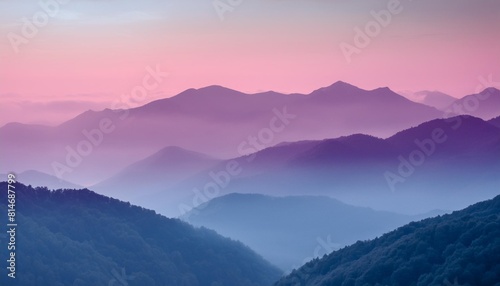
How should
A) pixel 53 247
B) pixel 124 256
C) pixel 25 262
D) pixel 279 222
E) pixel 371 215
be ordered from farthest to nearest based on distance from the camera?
1. pixel 371 215
2. pixel 279 222
3. pixel 124 256
4. pixel 53 247
5. pixel 25 262

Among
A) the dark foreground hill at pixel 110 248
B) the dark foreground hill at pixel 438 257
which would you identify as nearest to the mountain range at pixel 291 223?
the dark foreground hill at pixel 110 248

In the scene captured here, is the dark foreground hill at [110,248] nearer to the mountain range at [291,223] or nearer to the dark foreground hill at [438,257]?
the dark foreground hill at [438,257]

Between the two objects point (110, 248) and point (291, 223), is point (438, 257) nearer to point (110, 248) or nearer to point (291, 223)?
point (110, 248)

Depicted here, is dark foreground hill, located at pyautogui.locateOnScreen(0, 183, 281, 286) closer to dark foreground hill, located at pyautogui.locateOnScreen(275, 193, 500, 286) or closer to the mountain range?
dark foreground hill, located at pyautogui.locateOnScreen(275, 193, 500, 286)

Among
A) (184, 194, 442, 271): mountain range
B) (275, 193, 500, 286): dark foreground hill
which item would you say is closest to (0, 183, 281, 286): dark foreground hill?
(275, 193, 500, 286): dark foreground hill

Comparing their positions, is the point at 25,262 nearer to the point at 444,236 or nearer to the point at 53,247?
the point at 53,247

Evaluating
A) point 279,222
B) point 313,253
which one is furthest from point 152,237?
point 279,222
